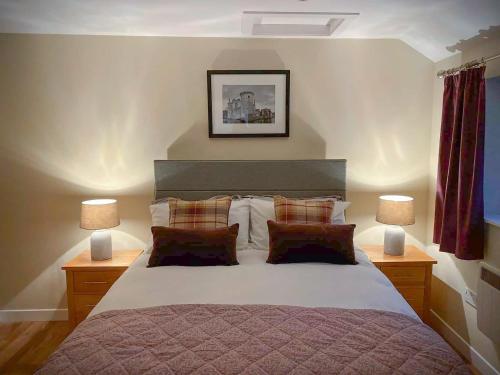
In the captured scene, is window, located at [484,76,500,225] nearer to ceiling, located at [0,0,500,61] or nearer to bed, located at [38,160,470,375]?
ceiling, located at [0,0,500,61]

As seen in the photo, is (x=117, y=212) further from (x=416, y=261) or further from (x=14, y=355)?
(x=416, y=261)

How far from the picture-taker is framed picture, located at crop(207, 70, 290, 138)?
3125 mm

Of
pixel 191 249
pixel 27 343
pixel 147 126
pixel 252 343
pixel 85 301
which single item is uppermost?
pixel 147 126

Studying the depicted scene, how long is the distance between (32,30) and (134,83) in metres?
0.83

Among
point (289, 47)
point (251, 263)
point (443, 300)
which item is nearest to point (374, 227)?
point (443, 300)

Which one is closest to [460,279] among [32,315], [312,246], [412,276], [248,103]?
[412,276]

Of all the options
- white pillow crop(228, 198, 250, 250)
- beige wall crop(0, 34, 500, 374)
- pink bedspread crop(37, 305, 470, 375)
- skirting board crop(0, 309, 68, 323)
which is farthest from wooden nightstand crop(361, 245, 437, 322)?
skirting board crop(0, 309, 68, 323)

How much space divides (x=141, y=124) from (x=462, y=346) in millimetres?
2924

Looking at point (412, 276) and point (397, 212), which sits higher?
point (397, 212)

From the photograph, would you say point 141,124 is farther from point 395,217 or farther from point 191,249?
point 395,217

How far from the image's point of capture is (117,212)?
118 inches

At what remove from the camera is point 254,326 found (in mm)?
1677

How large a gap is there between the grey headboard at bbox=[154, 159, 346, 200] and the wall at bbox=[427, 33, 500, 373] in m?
0.86

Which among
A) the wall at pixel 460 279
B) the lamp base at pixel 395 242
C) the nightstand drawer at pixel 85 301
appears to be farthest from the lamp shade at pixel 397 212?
the nightstand drawer at pixel 85 301
